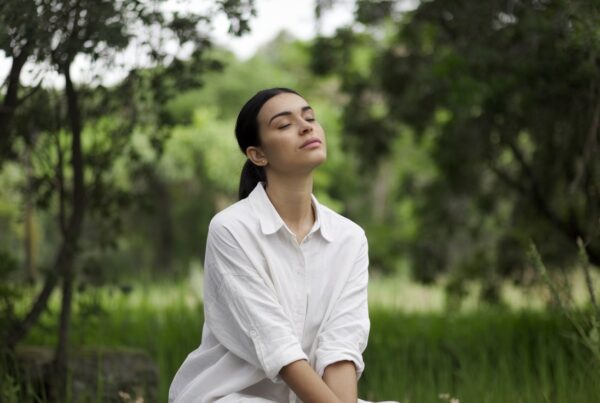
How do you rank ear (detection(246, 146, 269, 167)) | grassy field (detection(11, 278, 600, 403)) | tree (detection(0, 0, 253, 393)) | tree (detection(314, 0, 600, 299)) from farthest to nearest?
tree (detection(314, 0, 600, 299))
grassy field (detection(11, 278, 600, 403))
tree (detection(0, 0, 253, 393))
ear (detection(246, 146, 269, 167))

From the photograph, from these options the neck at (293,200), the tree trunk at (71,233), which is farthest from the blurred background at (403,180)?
the neck at (293,200)

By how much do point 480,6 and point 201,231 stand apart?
55.1 ft

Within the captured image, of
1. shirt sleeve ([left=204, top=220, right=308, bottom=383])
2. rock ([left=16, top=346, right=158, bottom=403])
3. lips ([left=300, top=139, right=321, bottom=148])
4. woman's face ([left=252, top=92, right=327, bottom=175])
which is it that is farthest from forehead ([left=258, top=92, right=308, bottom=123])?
rock ([left=16, top=346, right=158, bottom=403])

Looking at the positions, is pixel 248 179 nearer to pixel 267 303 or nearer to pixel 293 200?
pixel 293 200

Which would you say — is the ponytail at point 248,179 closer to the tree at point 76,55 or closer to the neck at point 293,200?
the neck at point 293,200

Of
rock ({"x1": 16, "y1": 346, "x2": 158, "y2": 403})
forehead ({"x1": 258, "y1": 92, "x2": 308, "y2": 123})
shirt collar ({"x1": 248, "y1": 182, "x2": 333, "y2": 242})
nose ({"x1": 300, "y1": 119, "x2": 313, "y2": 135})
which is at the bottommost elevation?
rock ({"x1": 16, "y1": 346, "x2": 158, "y2": 403})

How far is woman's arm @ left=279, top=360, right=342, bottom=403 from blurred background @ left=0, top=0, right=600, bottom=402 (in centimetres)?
39

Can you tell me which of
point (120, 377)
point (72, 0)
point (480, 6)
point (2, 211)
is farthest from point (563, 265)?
point (2, 211)

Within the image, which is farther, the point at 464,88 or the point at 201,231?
the point at 201,231

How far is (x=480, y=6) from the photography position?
5348 mm

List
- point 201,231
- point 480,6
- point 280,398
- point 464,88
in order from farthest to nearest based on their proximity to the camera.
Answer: point 201,231, point 480,6, point 464,88, point 280,398

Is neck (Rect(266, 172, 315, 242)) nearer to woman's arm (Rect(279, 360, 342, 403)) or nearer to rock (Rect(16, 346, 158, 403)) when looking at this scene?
woman's arm (Rect(279, 360, 342, 403))

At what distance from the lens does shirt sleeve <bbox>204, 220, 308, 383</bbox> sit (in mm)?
2328

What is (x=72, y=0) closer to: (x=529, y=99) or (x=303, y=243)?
(x=303, y=243)
